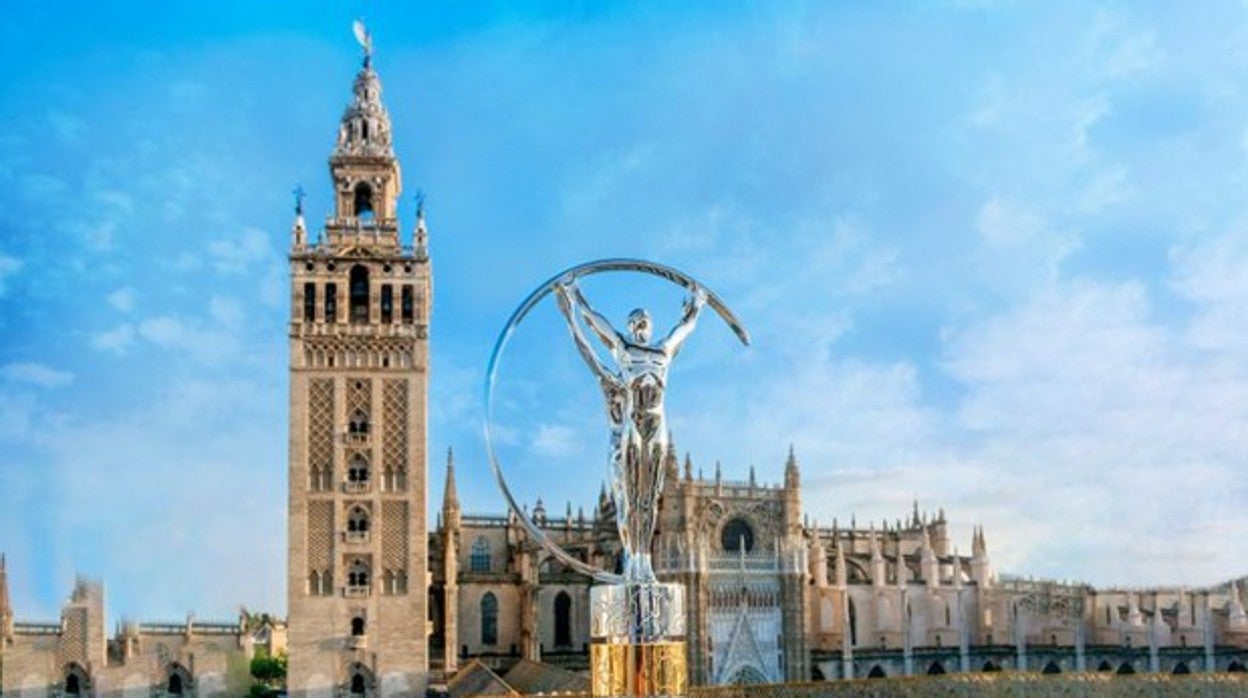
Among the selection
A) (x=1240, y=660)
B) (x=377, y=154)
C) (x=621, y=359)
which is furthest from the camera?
(x=1240, y=660)

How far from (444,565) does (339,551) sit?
7.99 meters

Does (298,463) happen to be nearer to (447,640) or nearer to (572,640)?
(447,640)

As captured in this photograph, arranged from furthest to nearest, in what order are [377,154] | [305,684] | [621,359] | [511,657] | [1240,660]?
[1240,660]
[511,657]
[377,154]
[305,684]
[621,359]

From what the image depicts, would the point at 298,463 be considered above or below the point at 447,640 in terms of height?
above

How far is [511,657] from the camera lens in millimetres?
58719

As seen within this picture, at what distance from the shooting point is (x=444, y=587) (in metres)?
55.7

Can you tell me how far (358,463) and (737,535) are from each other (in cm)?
2051

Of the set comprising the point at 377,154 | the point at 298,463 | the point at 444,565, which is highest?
the point at 377,154

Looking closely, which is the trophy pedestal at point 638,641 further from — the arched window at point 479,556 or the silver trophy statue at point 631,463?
the arched window at point 479,556

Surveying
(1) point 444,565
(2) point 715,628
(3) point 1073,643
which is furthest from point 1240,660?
(1) point 444,565

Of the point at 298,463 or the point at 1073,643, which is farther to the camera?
the point at 1073,643

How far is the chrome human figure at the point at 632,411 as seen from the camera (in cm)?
1120

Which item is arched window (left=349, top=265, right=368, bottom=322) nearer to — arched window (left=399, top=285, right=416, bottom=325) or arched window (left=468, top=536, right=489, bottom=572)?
arched window (left=399, top=285, right=416, bottom=325)

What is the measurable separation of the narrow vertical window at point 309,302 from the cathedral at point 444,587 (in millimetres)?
104
